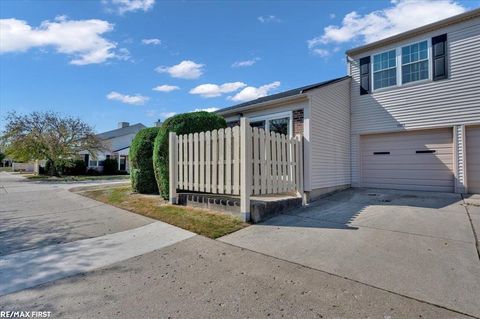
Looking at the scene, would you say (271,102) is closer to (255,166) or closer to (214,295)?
(255,166)

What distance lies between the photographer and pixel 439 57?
8.91 meters

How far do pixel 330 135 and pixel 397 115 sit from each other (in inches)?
102

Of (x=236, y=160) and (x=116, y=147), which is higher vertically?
(x=116, y=147)

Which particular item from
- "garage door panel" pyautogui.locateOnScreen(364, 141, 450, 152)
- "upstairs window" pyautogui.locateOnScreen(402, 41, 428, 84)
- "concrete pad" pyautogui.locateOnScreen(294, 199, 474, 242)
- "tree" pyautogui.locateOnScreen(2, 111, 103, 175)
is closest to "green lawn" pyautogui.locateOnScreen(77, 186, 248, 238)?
"concrete pad" pyautogui.locateOnScreen(294, 199, 474, 242)

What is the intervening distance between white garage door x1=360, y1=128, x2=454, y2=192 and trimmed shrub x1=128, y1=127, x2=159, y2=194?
798 cm

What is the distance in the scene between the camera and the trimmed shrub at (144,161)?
9.72 metres

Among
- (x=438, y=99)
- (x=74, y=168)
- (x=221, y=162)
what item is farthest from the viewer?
(x=74, y=168)

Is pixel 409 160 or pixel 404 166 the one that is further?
pixel 404 166

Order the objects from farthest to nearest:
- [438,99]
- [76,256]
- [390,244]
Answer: [438,99] → [390,244] → [76,256]

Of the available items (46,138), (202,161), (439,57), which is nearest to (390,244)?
(202,161)

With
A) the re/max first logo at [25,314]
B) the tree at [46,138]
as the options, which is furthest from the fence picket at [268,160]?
the tree at [46,138]

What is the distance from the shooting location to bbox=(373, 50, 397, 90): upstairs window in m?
9.89

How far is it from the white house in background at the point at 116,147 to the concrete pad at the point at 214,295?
81.7 ft

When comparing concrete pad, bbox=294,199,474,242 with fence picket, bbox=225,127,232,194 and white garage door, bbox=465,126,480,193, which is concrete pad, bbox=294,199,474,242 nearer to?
fence picket, bbox=225,127,232,194
